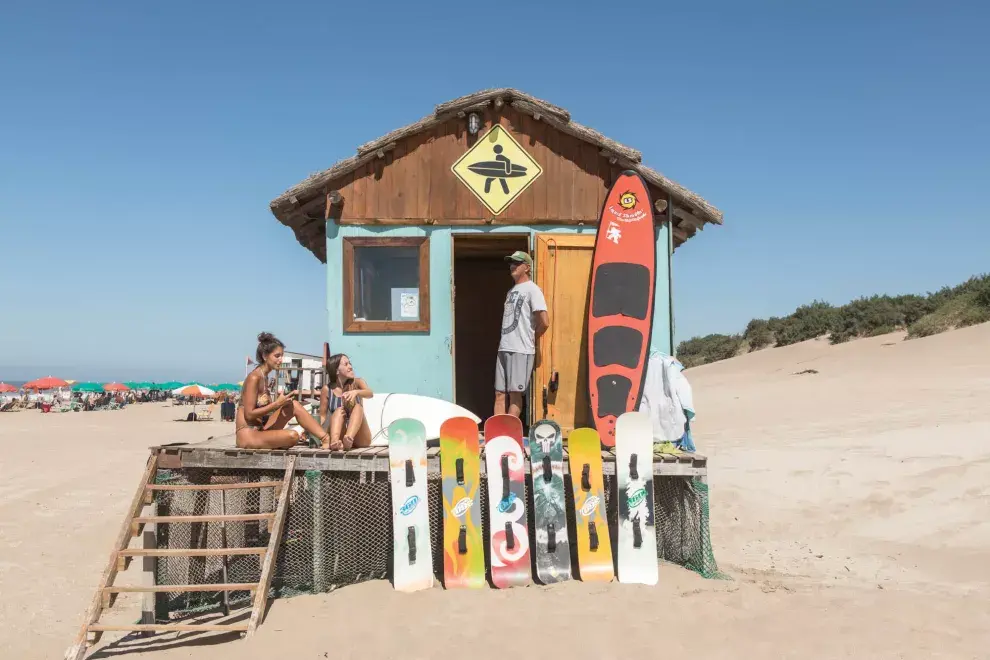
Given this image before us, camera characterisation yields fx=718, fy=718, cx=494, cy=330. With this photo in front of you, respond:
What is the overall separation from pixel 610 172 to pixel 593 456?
132 inches

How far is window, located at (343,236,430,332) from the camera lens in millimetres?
7809

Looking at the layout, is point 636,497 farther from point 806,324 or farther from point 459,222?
point 806,324

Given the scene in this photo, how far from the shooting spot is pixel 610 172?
8000 millimetres

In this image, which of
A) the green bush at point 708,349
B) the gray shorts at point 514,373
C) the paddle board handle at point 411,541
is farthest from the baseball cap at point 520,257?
the green bush at point 708,349

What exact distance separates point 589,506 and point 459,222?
11.2ft

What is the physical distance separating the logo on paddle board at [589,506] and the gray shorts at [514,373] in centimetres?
143

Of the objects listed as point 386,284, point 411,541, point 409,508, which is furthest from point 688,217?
point 411,541

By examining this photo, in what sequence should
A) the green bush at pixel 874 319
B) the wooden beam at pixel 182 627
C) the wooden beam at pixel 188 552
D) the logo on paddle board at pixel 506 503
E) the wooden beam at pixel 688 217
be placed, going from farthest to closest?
the green bush at pixel 874 319, the wooden beam at pixel 688 217, the logo on paddle board at pixel 506 503, the wooden beam at pixel 188 552, the wooden beam at pixel 182 627

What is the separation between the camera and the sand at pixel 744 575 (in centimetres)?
521

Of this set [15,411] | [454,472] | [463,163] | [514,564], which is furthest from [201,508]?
[15,411]

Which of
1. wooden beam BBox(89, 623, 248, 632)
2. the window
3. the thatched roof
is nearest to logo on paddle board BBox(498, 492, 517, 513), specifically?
wooden beam BBox(89, 623, 248, 632)

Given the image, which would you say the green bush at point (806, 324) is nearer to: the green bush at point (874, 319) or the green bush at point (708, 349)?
the green bush at point (874, 319)

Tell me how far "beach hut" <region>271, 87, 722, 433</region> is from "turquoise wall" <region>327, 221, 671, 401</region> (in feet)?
0.04

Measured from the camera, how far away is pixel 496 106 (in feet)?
26.1
